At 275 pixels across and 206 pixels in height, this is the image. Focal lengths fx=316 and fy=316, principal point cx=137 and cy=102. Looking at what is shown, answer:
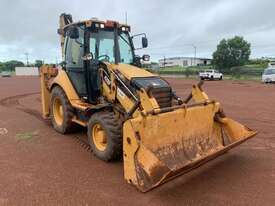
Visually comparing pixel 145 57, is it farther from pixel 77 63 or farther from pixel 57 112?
pixel 57 112

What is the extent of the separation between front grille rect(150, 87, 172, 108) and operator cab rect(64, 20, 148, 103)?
4.28ft

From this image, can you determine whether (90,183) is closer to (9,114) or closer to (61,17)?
(61,17)

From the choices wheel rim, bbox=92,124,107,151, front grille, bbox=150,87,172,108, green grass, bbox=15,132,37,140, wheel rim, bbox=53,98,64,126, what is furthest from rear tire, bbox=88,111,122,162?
green grass, bbox=15,132,37,140

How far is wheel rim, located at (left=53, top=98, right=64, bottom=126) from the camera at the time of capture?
7.57m

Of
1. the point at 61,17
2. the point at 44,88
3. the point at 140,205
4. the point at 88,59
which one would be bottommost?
the point at 140,205

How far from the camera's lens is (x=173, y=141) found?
4.99 metres

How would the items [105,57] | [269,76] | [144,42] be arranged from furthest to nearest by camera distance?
1. [269,76]
2. [144,42]
3. [105,57]

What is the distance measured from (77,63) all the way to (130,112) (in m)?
2.51

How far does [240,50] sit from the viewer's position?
2537 inches

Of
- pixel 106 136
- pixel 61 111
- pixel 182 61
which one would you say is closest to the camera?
pixel 106 136

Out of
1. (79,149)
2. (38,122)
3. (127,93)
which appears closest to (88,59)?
(127,93)

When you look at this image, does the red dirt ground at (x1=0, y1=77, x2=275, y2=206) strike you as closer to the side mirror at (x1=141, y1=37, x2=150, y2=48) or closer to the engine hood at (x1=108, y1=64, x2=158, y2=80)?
the engine hood at (x1=108, y1=64, x2=158, y2=80)

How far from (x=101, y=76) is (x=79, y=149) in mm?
1509

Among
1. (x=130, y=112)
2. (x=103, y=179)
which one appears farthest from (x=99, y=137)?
(x=103, y=179)
